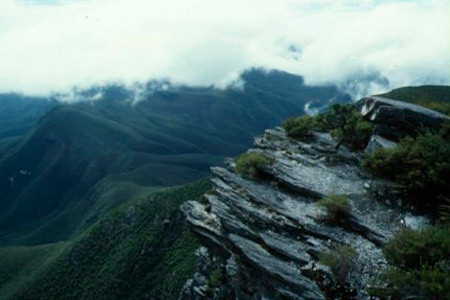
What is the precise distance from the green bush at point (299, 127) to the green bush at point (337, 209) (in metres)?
15.1

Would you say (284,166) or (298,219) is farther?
(284,166)

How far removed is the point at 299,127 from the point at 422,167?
15.3m

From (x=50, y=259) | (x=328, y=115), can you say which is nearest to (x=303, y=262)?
(x=328, y=115)

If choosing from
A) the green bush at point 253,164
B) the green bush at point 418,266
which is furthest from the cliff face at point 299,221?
the green bush at point 418,266

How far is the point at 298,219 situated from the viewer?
1120 inches

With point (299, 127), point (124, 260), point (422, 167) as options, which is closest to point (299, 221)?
point (422, 167)

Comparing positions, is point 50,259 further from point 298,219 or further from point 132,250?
point 298,219

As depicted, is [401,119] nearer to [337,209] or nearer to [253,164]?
[337,209]

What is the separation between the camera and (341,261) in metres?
23.6

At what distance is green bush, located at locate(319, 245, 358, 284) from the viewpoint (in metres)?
23.3

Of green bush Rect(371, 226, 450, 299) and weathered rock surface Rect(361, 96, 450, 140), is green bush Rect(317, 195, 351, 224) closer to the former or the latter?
green bush Rect(371, 226, 450, 299)

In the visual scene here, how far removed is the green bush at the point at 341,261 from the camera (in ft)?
76.4

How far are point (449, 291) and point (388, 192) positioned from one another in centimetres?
1146

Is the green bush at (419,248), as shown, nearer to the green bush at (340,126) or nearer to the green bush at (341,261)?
the green bush at (341,261)
